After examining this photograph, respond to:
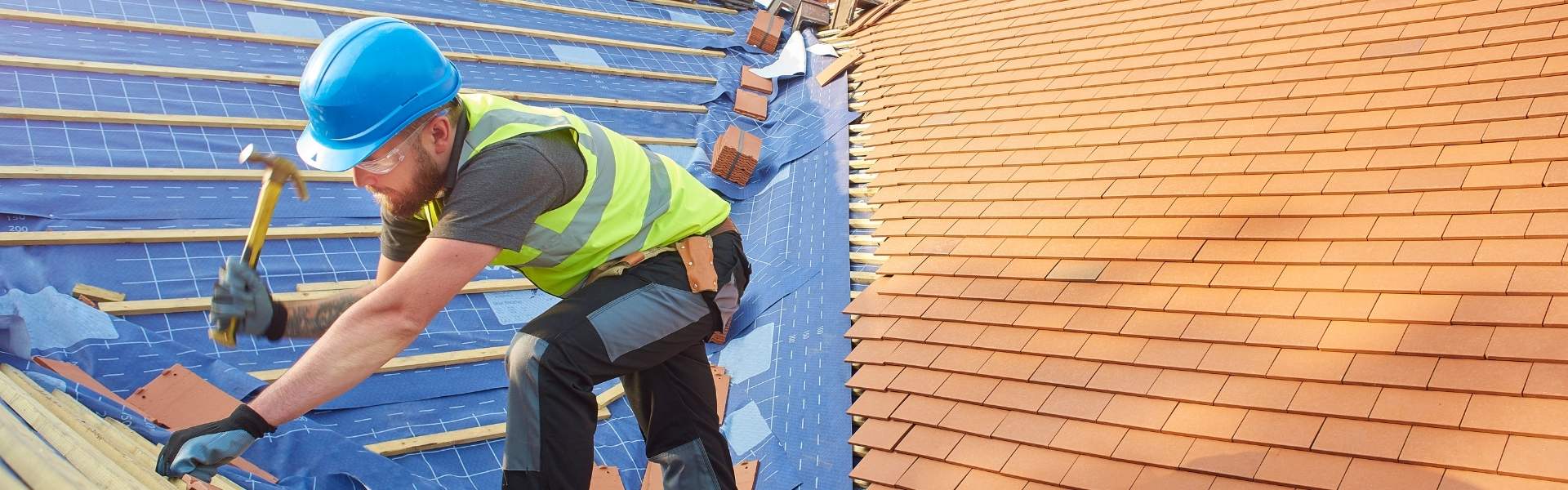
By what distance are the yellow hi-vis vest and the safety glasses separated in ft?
0.27

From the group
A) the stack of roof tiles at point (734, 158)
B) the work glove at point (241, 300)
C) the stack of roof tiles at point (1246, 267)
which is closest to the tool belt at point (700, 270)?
the work glove at point (241, 300)

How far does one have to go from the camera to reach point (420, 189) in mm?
2232

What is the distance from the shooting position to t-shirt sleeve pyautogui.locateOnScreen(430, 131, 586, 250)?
82.4 inches

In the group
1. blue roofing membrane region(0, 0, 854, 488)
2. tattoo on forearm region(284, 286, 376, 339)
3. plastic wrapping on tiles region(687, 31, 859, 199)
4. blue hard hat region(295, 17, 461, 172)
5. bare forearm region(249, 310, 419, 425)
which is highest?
blue hard hat region(295, 17, 461, 172)

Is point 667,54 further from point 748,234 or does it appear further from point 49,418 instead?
point 49,418

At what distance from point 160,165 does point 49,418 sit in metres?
1.89

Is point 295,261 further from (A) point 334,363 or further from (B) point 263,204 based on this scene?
(A) point 334,363

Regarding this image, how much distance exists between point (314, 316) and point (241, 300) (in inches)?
8.1

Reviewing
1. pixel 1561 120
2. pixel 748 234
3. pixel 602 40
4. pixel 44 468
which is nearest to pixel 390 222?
pixel 44 468

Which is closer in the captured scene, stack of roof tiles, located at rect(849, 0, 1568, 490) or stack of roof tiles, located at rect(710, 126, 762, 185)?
stack of roof tiles, located at rect(849, 0, 1568, 490)

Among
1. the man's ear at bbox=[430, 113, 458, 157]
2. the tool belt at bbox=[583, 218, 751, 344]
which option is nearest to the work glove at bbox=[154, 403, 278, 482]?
the man's ear at bbox=[430, 113, 458, 157]

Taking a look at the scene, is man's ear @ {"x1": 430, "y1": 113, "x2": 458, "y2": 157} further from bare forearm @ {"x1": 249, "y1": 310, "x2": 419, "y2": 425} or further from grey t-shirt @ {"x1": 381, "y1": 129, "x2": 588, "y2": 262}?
bare forearm @ {"x1": 249, "y1": 310, "x2": 419, "y2": 425}

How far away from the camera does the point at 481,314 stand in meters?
4.05

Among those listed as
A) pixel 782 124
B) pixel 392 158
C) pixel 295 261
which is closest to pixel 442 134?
pixel 392 158
